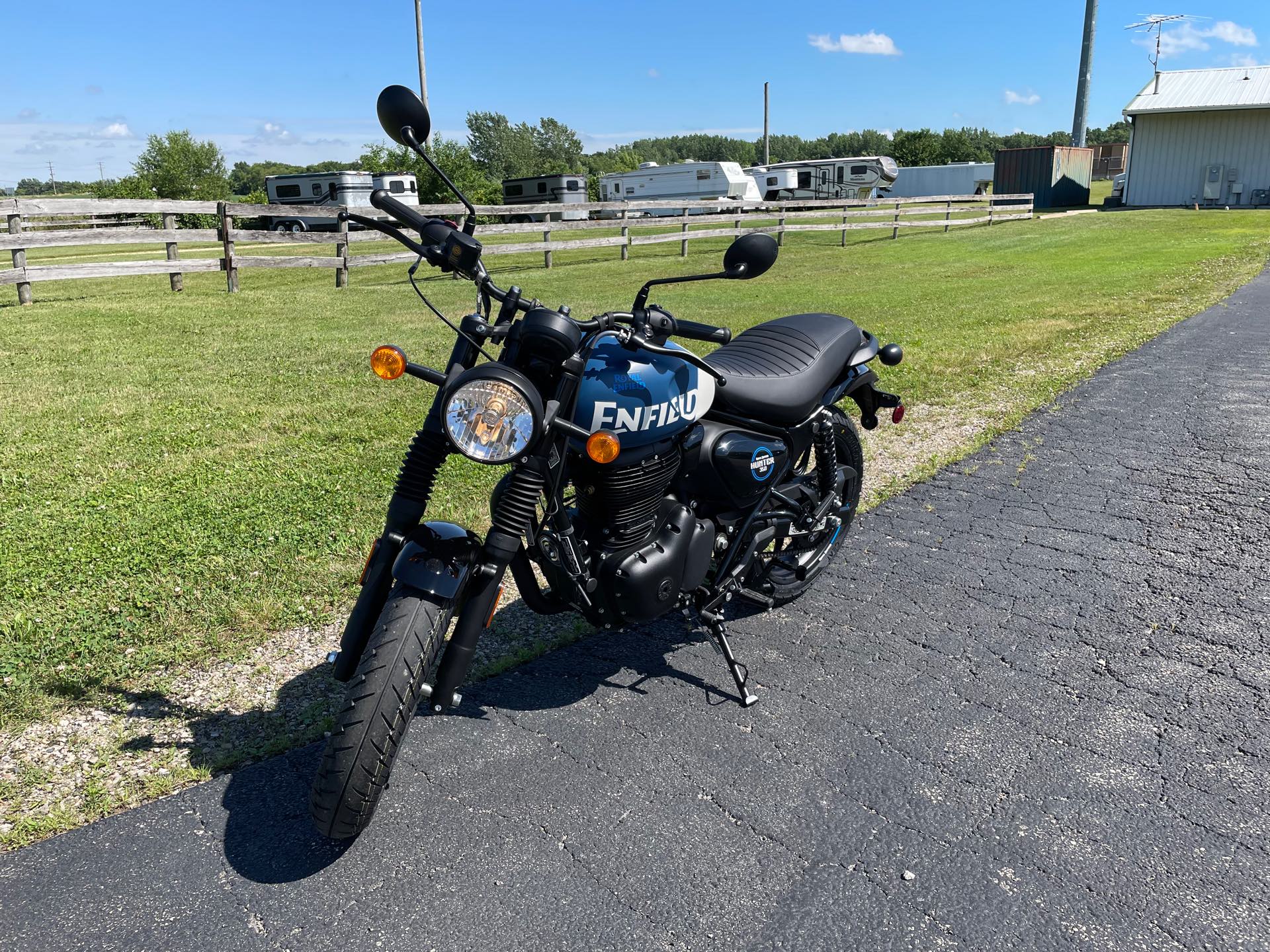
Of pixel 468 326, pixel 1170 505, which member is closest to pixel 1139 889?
pixel 468 326

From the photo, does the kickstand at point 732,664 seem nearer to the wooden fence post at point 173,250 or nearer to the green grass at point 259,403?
the green grass at point 259,403

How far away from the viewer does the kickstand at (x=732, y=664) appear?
3137mm

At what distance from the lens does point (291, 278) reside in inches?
734

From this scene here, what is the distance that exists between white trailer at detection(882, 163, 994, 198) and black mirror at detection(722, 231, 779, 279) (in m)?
54.1

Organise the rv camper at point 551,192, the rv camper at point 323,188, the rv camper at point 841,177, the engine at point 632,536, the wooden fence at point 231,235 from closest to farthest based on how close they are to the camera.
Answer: the engine at point 632,536
the wooden fence at point 231,235
the rv camper at point 551,192
the rv camper at point 323,188
the rv camper at point 841,177

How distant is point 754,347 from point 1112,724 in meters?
1.82

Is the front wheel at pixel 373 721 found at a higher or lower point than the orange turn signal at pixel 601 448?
lower

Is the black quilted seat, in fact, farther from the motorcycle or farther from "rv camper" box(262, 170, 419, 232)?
"rv camper" box(262, 170, 419, 232)

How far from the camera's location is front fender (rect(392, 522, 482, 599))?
7.82 ft

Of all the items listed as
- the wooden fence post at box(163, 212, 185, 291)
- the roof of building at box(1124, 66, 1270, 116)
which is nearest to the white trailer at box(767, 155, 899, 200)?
the roof of building at box(1124, 66, 1270, 116)

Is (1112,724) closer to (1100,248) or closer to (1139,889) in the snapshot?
(1139,889)

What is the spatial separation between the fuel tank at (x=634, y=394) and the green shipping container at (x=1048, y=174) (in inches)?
1653

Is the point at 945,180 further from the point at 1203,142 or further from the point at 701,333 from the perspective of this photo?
the point at 701,333

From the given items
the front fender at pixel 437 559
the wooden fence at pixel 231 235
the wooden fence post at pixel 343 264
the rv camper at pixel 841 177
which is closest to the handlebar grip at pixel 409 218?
the front fender at pixel 437 559
